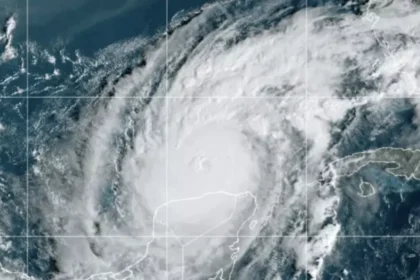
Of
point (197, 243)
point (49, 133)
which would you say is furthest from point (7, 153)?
point (197, 243)

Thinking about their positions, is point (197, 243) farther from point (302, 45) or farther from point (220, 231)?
point (302, 45)

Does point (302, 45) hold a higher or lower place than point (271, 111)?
higher

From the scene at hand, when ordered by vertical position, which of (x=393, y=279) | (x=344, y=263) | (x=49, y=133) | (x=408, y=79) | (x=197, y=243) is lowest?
(x=393, y=279)

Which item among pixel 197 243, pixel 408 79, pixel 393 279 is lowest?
pixel 393 279

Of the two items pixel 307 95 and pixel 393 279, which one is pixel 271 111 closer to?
pixel 307 95

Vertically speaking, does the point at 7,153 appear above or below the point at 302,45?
above

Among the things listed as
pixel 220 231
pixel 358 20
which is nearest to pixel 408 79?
pixel 358 20

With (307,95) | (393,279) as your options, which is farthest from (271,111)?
(393,279)

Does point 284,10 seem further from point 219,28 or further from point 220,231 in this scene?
point 220,231
